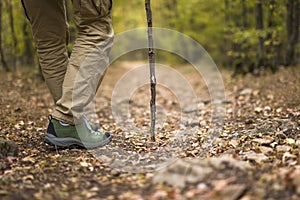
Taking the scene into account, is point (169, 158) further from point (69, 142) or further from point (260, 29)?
point (260, 29)

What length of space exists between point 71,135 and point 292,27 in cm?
512

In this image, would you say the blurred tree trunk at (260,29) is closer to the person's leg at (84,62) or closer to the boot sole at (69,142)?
the person's leg at (84,62)

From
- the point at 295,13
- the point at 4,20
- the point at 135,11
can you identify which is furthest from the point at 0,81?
the point at 135,11

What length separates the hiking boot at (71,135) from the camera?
2877mm

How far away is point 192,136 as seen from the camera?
3.51 metres

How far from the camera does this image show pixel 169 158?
8.96 ft

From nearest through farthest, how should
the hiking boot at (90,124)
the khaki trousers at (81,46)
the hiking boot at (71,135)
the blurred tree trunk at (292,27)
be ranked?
the khaki trousers at (81,46), the hiking boot at (71,135), the hiking boot at (90,124), the blurred tree trunk at (292,27)

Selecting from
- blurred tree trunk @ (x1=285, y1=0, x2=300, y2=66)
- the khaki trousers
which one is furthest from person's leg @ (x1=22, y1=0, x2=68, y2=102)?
blurred tree trunk @ (x1=285, y1=0, x2=300, y2=66)

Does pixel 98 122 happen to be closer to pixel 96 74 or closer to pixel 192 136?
pixel 192 136

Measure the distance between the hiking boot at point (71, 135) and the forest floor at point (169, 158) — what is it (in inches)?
2.6

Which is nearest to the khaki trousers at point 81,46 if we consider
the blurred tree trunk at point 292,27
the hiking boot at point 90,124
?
the hiking boot at point 90,124

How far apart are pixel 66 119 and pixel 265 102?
2.83 meters

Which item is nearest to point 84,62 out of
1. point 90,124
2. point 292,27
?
point 90,124

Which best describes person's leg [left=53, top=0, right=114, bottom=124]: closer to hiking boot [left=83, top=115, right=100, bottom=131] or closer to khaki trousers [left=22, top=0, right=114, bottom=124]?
khaki trousers [left=22, top=0, right=114, bottom=124]
